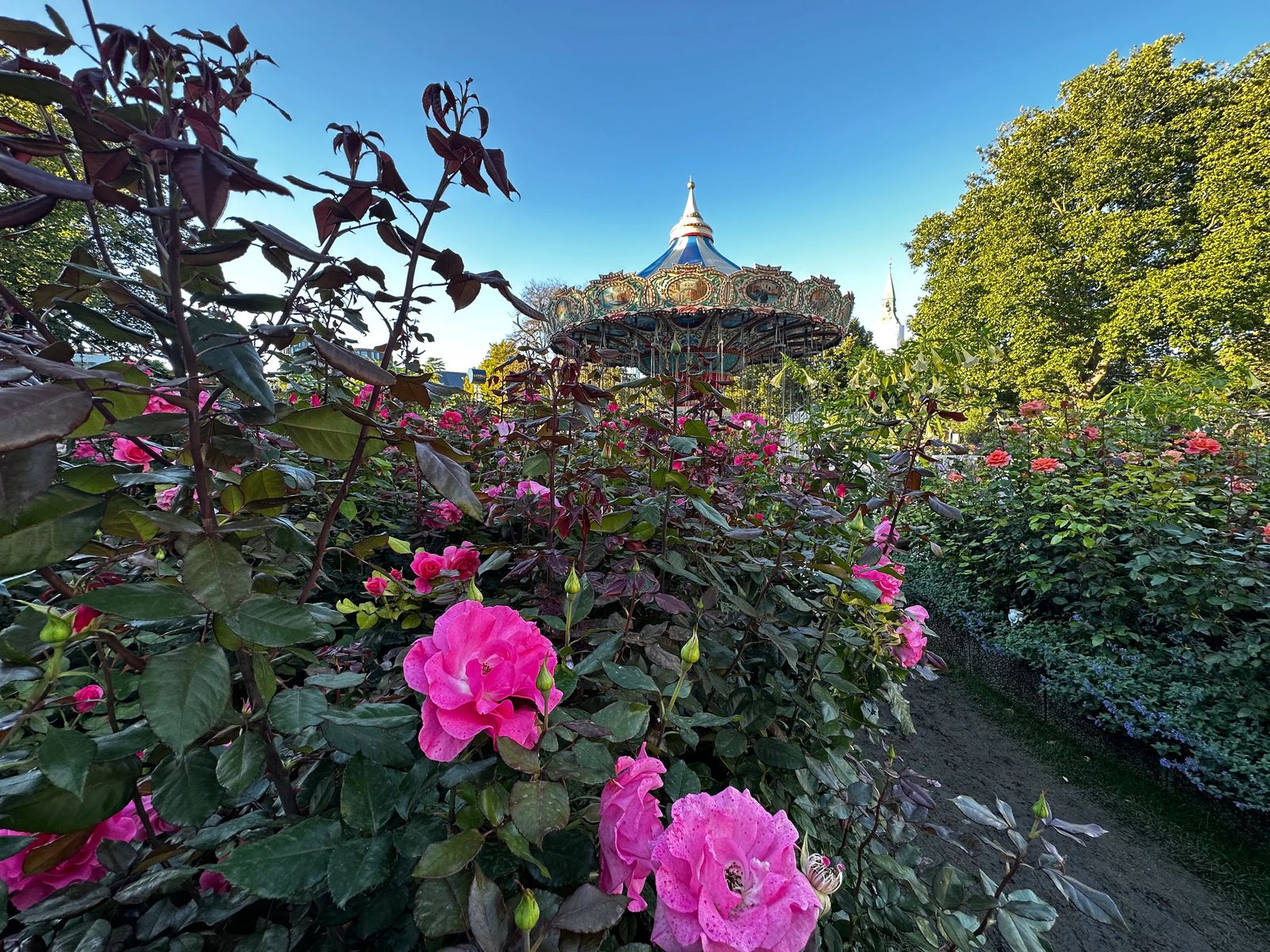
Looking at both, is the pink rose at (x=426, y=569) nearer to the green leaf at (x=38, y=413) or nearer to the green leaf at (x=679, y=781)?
the green leaf at (x=679, y=781)

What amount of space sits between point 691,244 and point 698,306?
121 inches

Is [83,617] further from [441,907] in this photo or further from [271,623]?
[441,907]

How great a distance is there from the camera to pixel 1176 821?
240 cm

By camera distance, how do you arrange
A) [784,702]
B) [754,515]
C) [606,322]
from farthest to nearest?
[606,322]
[754,515]
[784,702]

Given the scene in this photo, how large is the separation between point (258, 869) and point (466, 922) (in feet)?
0.61

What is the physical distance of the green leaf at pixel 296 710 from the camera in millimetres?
506

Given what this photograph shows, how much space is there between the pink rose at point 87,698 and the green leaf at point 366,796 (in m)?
0.29

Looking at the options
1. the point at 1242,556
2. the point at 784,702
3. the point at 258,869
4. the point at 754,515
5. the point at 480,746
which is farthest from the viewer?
the point at 1242,556

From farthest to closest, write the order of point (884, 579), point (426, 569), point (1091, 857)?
1. point (1091, 857)
2. point (884, 579)
3. point (426, 569)

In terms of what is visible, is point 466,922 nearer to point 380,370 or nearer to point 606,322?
point 380,370

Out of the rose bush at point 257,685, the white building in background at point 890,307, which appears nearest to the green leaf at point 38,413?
the rose bush at point 257,685

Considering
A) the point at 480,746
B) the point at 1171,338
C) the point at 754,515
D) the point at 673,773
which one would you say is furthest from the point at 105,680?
the point at 1171,338

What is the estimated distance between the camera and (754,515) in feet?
4.83

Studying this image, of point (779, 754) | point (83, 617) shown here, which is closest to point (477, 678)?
point (83, 617)
